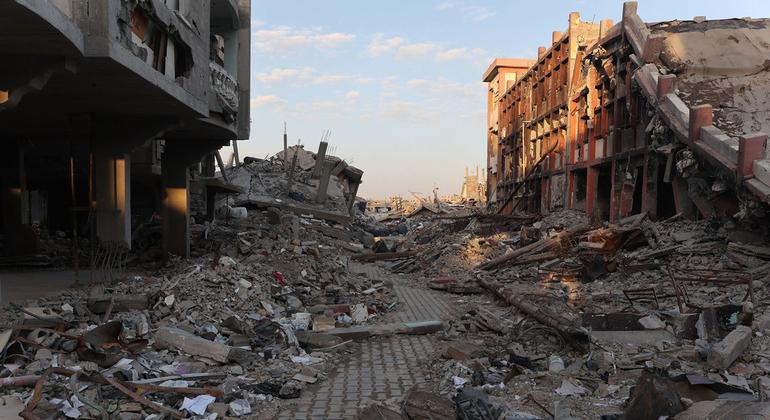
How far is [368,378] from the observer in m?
6.22

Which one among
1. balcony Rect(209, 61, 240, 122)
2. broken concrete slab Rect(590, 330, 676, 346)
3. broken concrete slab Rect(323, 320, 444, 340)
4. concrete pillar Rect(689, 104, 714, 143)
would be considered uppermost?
balcony Rect(209, 61, 240, 122)

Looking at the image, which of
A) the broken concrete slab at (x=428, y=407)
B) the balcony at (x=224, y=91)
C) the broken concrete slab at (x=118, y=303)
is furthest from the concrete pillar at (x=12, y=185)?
the broken concrete slab at (x=428, y=407)

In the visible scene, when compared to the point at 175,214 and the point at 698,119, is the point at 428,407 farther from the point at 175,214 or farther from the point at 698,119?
the point at 175,214

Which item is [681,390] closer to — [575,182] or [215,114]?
[215,114]

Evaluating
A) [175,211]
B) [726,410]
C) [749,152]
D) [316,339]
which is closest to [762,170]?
[749,152]

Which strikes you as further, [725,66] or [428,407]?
[725,66]

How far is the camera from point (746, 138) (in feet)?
35.1

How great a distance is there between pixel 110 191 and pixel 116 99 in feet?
8.18

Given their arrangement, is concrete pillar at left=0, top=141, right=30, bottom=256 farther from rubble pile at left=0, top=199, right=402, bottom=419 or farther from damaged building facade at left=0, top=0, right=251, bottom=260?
rubble pile at left=0, top=199, right=402, bottom=419

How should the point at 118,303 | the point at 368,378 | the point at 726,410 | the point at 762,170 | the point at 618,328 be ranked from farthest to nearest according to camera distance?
the point at 762,170 → the point at 118,303 → the point at 618,328 → the point at 368,378 → the point at 726,410

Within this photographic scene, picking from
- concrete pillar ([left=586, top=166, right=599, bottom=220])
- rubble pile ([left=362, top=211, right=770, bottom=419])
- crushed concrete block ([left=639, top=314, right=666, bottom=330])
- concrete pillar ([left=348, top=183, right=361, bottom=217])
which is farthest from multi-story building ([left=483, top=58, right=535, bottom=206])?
crushed concrete block ([left=639, top=314, right=666, bottom=330])

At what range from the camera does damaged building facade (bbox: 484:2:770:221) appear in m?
12.3

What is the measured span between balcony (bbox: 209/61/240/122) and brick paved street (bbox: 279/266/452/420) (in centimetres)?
739

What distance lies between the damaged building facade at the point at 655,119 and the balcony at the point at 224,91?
10.9 m
